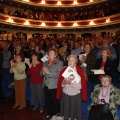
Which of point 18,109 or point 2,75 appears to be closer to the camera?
point 18,109

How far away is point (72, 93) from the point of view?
380 centimetres

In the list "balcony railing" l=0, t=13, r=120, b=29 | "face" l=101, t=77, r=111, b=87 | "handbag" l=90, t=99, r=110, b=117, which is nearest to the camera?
"handbag" l=90, t=99, r=110, b=117

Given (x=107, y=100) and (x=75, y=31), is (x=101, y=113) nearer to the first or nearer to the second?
(x=107, y=100)

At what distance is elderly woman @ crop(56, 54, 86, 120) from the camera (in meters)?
3.75

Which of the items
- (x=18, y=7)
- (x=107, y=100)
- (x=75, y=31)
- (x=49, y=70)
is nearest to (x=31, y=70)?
(x=49, y=70)

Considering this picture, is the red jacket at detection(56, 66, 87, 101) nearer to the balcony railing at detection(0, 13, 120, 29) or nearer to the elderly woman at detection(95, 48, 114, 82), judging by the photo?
the elderly woman at detection(95, 48, 114, 82)

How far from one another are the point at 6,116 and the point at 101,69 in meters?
2.46

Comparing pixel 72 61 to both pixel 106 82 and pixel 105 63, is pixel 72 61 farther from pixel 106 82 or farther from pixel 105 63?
pixel 105 63

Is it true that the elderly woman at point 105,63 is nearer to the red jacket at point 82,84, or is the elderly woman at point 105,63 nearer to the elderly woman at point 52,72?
the red jacket at point 82,84

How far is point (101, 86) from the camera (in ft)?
11.9

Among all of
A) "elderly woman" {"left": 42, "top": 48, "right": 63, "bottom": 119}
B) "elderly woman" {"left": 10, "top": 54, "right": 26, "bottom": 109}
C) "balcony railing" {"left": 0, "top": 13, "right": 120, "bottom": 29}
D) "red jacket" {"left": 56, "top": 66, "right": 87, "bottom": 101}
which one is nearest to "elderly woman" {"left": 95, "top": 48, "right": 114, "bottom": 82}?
"red jacket" {"left": 56, "top": 66, "right": 87, "bottom": 101}

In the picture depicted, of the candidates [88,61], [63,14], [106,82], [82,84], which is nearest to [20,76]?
[88,61]

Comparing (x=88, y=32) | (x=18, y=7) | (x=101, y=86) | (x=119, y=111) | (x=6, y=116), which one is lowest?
(x=6, y=116)

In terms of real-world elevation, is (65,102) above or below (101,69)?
below
